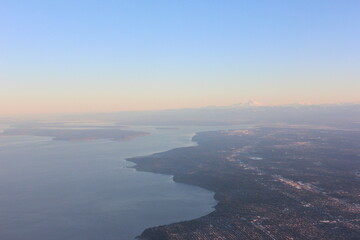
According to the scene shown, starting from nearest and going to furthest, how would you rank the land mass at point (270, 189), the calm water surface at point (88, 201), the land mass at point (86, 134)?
1. the land mass at point (270, 189)
2. the calm water surface at point (88, 201)
3. the land mass at point (86, 134)

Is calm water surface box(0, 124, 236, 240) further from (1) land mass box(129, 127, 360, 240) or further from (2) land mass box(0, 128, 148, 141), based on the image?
(2) land mass box(0, 128, 148, 141)

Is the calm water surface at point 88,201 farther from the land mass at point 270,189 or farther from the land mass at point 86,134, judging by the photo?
the land mass at point 86,134

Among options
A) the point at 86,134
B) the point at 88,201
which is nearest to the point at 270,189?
the point at 88,201

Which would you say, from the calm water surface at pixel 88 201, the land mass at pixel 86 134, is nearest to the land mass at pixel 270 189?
the calm water surface at pixel 88 201

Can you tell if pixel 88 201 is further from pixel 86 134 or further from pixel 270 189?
pixel 86 134

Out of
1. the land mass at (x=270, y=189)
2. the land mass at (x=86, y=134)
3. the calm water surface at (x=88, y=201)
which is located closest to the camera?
the land mass at (x=270, y=189)
